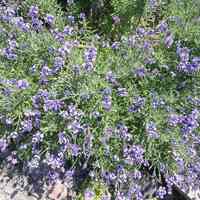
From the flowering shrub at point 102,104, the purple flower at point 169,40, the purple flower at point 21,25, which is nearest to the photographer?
the flowering shrub at point 102,104

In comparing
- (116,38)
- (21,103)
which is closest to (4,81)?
(21,103)

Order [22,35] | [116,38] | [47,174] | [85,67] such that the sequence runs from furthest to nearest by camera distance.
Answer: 1. [116,38]
2. [47,174]
3. [22,35]
4. [85,67]

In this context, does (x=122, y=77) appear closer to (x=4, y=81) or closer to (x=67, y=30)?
(x=67, y=30)

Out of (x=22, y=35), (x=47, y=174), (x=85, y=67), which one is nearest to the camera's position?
(x=85, y=67)

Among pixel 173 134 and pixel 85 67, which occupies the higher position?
pixel 85 67

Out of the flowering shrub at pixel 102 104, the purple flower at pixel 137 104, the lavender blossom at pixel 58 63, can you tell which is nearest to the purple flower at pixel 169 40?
the flowering shrub at pixel 102 104

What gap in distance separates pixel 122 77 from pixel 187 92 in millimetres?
583

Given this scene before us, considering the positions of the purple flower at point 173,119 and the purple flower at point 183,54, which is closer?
the purple flower at point 173,119

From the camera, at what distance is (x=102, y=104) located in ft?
11.4

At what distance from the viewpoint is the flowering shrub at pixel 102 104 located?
3.52m

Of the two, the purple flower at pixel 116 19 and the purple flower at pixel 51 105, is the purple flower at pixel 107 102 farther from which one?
the purple flower at pixel 116 19

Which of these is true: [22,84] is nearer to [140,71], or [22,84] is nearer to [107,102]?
[107,102]

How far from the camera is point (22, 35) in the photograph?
3.70 meters

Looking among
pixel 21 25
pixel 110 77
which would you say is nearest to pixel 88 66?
pixel 110 77
